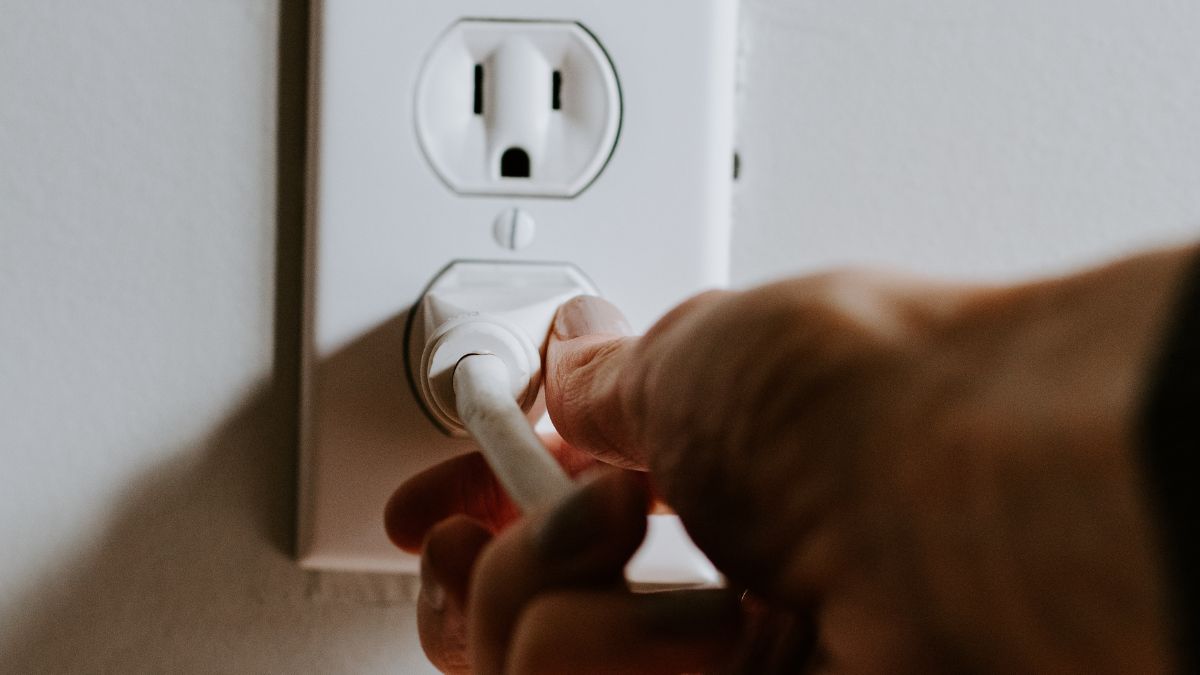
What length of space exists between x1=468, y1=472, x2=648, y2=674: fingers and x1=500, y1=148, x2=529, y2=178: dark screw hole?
17 centimetres

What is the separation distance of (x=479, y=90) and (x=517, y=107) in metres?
0.02

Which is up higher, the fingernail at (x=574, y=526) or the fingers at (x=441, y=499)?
the fingernail at (x=574, y=526)

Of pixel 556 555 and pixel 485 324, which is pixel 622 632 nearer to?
pixel 556 555

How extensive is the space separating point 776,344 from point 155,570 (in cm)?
26

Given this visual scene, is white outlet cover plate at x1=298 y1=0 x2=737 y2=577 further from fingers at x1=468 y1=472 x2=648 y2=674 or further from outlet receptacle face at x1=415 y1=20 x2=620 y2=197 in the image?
fingers at x1=468 y1=472 x2=648 y2=674

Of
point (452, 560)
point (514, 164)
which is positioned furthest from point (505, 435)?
point (514, 164)

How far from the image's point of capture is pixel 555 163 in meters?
0.30

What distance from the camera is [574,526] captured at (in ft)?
0.49

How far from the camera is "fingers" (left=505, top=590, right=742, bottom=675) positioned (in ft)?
0.47

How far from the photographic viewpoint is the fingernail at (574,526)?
0.49 ft

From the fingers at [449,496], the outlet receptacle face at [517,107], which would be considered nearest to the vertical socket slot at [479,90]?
the outlet receptacle face at [517,107]

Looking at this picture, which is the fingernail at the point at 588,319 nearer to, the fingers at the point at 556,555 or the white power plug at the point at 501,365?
the white power plug at the point at 501,365

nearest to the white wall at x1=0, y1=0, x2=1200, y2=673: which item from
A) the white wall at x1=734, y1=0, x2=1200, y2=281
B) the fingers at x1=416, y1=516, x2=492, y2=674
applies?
the white wall at x1=734, y1=0, x2=1200, y2=281

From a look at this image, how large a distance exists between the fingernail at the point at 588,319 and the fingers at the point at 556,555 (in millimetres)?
113
